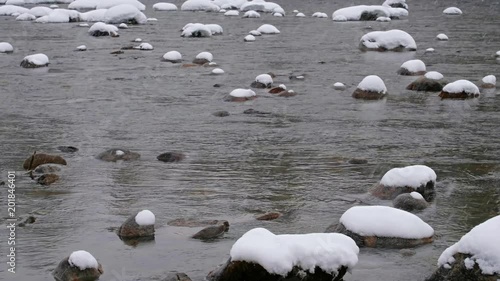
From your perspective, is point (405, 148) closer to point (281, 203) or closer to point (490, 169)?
point (490, 169)

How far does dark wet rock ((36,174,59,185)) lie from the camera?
5782 mm

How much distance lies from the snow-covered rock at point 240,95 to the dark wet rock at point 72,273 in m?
5.55

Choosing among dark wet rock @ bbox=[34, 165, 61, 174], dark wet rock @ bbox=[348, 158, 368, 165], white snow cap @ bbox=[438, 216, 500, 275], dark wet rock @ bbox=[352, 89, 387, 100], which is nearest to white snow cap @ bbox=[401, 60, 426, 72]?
dark wet rock @ bbox=[352, 89, 387, 100]

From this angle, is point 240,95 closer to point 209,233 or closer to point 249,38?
point 209,233

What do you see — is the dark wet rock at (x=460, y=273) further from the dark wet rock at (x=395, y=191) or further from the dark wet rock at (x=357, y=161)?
the dark wet rock at (x=357, y=161)

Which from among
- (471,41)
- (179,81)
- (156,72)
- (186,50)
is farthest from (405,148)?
(471,41)

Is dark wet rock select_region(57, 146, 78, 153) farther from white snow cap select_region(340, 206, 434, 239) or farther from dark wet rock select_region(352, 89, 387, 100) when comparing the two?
dark wet rock select_region(352, 89, 387, 100)

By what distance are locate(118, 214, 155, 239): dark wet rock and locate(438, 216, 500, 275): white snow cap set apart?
1707 millimetres

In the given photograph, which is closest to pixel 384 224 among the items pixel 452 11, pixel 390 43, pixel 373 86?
pixel 373 86

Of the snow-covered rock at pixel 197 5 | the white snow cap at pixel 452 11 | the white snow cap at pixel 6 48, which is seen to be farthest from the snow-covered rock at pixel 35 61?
the white snow cap at pixel 452 11

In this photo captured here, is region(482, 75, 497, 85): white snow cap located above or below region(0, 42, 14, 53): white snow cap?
above

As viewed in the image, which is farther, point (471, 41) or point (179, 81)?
point (471, 41)

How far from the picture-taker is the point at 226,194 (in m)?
5.52

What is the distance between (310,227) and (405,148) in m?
2.46
